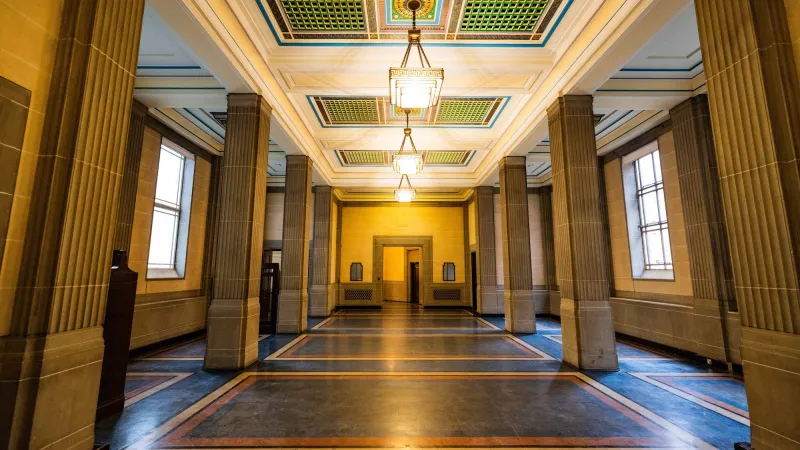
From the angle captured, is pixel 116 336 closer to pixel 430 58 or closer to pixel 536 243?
pixel 430 58

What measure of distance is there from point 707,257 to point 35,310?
7.57 meters

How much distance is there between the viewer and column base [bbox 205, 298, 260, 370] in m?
4.68

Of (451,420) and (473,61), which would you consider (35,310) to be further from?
(473,61)

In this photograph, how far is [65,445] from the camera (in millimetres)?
1907

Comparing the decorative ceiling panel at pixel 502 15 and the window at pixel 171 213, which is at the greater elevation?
the decorative ceiling panel at pixel 502 15

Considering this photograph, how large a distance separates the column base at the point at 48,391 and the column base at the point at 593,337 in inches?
207

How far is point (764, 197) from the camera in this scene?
217cm

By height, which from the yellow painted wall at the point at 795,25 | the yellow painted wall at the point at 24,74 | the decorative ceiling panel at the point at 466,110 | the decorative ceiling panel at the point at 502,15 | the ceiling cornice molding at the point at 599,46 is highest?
the decorative ceiling panel at the point at 502,15

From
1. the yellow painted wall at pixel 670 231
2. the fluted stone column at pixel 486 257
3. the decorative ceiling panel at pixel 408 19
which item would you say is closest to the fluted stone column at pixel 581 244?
the decorative ceiling panel at pixel 408 19

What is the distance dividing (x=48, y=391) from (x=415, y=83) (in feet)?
11.7

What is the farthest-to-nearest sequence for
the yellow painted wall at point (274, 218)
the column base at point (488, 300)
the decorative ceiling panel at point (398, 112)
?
the yellow painted wall at point (274, 218), the column base at point (488, 300), the decorative ceiling panel at point (398, 112)

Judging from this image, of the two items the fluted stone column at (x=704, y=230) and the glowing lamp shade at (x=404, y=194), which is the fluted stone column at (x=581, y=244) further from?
the glowing lamp shade at (x=404, y=194)

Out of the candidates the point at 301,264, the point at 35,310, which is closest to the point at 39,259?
the point at 35,310

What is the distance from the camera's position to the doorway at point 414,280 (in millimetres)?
16266
